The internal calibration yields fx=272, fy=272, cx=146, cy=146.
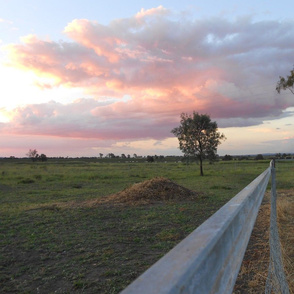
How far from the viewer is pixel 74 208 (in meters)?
11.2

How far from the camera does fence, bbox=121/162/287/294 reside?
0.58m

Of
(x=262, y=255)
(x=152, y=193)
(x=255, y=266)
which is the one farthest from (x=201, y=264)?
(x=152, y=193)

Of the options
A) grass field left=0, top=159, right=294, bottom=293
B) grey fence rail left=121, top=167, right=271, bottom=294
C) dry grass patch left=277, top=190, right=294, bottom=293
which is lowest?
grass field left=0, top=159, right=294, bottom=293

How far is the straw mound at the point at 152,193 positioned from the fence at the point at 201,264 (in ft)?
37.4

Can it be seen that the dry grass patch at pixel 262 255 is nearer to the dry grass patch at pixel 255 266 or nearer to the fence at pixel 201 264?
the dry grass patch at pixel 255 266

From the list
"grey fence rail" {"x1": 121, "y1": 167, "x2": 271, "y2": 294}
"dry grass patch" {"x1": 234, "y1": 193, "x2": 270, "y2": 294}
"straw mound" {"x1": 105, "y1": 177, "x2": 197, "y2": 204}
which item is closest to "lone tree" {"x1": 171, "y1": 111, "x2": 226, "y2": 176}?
"straw mound" {"x1": 105, "y1": 177, "x2": 197, "y2": 204}

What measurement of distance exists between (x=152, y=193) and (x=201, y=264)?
42.5ft

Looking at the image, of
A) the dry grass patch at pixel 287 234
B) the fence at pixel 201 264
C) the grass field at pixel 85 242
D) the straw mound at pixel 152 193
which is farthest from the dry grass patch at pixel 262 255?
the straw mound at pixel 152 193

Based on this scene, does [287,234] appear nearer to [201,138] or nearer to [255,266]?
[255,266]

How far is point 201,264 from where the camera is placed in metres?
0.69

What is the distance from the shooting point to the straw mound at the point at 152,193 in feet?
41.9

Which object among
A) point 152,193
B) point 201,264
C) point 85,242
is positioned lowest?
point 85,242

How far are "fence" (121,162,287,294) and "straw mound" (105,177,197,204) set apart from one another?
11392 mm

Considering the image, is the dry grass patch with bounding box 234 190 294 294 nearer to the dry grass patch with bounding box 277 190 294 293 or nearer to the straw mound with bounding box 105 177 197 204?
the dry grass patch with bounding box 277 190 294 293
